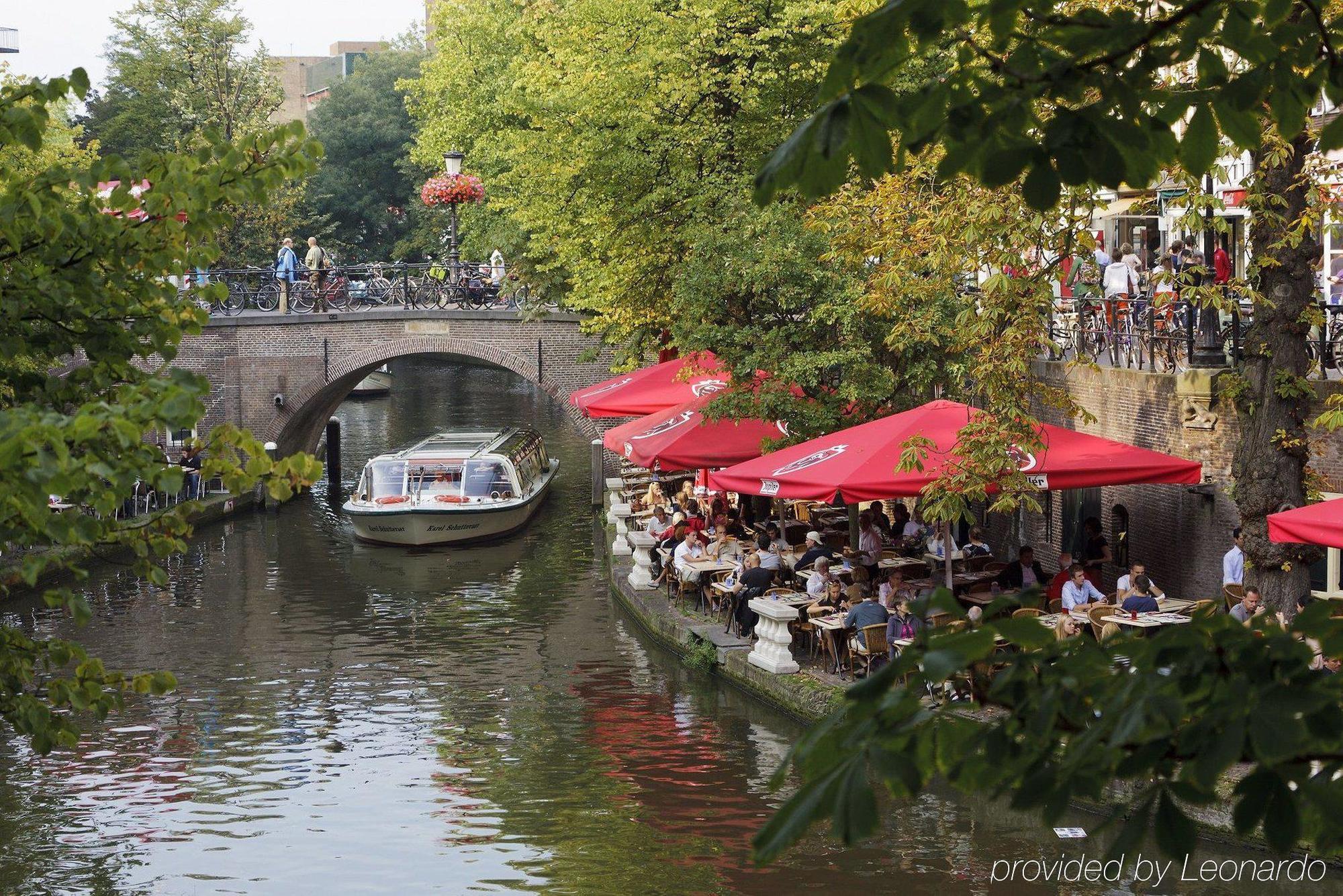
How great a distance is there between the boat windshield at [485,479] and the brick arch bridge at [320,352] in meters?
5.89

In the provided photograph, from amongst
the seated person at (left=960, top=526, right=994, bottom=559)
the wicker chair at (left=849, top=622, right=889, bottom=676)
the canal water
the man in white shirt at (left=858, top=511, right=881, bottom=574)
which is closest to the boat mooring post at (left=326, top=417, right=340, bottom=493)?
the canal water

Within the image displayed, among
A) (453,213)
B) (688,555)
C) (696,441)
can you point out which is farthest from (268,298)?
(688,555)

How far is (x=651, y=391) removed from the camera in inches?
1064

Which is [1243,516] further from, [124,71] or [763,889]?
[124,71]

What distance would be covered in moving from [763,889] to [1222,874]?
10.8 feet

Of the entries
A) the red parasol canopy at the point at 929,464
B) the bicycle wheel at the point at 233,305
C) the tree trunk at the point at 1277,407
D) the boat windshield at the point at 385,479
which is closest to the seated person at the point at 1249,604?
the tree trunk at the point at 1277,407

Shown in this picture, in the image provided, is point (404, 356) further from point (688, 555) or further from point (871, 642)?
point (871, 642)

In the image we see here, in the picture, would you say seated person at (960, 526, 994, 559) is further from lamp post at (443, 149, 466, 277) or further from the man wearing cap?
lamp post at (443, 149, 466, 277)

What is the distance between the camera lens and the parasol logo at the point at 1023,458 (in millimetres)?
15172

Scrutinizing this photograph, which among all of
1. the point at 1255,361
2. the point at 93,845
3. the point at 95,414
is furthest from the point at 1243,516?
the point at 95,414

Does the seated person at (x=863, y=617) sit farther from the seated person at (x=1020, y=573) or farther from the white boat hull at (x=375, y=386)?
the white boat hull at (x=375, y=386)

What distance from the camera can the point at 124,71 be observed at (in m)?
53.4

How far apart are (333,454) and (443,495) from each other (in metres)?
10.8

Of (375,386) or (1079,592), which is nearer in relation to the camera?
(1079,592)
